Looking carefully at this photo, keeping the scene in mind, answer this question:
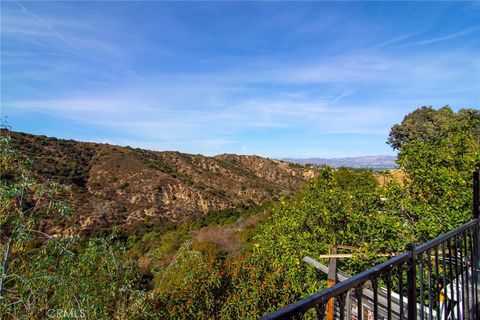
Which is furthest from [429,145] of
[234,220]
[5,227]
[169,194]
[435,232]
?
[169,194]

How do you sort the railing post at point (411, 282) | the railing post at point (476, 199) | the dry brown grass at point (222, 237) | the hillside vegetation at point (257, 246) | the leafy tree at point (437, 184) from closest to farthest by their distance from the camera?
the railing post at point (411, 282), the railing post at point (476, 199), the hillside vegetation at point (257, 246), the leafy tree at point (437, 184), the dry brown grass at point (222, 237)

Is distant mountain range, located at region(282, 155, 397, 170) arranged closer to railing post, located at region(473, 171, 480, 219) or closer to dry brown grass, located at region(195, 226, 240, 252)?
railing post, located at region(473, 171, 480, 219)

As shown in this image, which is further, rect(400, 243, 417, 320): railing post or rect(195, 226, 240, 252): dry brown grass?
rect(195, 226, 240, 252): dry brown grass

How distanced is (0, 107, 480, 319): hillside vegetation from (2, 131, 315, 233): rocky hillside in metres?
20.0

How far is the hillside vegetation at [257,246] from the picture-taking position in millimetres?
4258

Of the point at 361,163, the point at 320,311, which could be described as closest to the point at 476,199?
the point at 320,311

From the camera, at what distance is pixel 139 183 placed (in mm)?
37656

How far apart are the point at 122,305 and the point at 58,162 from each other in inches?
1408

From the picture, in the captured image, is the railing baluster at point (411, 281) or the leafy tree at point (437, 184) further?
the leafy tree at point (437, 184)

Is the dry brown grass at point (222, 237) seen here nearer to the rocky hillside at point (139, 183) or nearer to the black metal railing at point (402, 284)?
the rocky hillside at point (139, 183)

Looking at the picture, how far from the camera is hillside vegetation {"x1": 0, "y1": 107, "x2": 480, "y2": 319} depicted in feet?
14.0

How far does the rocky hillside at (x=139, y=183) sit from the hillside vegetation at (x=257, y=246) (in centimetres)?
1998

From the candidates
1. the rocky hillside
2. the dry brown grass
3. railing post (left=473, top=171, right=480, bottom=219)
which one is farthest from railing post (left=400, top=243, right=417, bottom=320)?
the rocky hillside

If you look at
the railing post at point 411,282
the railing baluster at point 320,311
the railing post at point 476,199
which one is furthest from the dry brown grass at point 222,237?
the railing baluster at point 320,311
